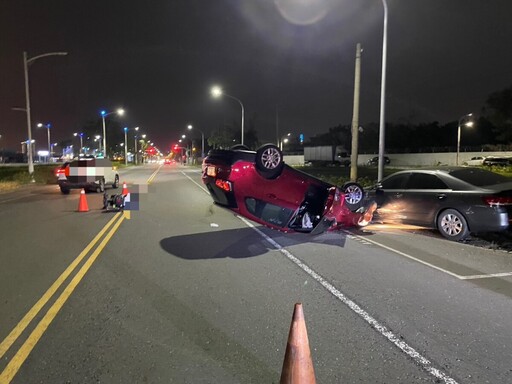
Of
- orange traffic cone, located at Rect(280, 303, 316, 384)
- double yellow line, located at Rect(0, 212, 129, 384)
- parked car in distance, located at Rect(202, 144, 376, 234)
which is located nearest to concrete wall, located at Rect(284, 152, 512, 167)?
parked car in distance, located at Rect(202, 144, 376, 234)

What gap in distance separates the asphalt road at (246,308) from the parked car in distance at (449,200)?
464 mm

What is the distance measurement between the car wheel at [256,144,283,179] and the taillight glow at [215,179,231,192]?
2.03ft

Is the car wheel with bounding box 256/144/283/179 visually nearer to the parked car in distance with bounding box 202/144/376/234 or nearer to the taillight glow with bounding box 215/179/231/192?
the parked car in distance with bounding box 202/144/376/234

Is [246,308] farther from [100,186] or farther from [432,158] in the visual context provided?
[432,158]

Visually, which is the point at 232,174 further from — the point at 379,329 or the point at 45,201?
the point at 45,201

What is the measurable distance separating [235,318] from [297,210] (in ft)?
11.0

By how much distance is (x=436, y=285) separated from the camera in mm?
6180

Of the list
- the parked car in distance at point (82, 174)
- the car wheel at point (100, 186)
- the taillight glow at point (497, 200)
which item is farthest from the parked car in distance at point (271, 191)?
the car wheel at point (100, 186)

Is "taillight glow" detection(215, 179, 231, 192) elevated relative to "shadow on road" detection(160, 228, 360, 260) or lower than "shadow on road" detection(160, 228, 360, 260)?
elevated

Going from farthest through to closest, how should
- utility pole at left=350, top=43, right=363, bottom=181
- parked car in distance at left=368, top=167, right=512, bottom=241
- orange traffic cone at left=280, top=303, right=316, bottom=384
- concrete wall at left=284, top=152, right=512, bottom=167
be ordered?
concrete wall at left=284, top=152, right=512, bottom=167, utility pole at left=350, top=43, right=363, bottom=181, parked car in distance at left=368, top=167, right=512, bottom=241, orange traffic cone at left=280, top=303, right=316, bottom=384

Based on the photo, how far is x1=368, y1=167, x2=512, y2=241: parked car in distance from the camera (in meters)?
8.48

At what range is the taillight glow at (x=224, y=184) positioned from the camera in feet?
26.0

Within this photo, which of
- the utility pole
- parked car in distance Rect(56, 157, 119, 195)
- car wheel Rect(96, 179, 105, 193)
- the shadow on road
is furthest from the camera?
car wheel Rect(96, 179, 105, 193)

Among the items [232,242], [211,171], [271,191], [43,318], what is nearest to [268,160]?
[271,191]
